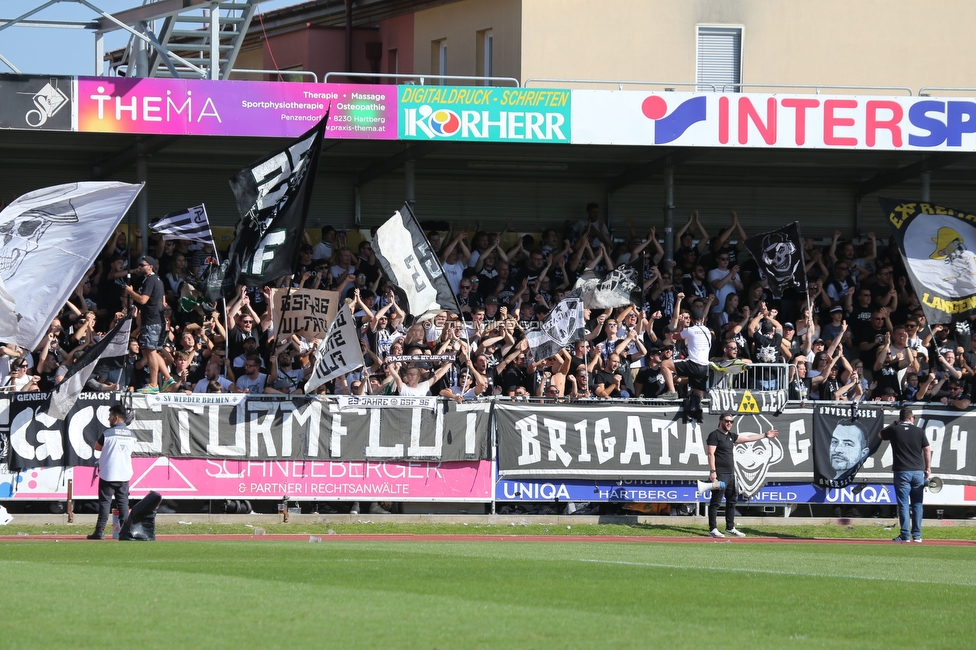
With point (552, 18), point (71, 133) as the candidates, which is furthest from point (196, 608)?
point (552, 18)

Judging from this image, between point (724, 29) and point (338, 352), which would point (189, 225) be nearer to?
point (338, 352)

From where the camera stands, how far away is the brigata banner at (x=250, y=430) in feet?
64.2

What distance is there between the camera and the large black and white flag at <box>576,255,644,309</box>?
23.2 meters

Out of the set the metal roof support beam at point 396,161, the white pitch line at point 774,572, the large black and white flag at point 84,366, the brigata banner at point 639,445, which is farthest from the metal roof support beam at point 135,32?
the white pitch line at point 774,572

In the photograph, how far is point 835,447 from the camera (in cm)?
2166

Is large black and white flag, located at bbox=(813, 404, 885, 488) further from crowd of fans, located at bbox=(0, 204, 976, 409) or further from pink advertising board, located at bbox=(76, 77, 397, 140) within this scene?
pink advertising board, located at bbox=(76, 77, 397, 140)

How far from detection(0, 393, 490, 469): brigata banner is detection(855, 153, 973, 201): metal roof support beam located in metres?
11.8

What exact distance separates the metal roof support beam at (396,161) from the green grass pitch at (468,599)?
11755mm

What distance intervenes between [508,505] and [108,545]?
282 inches

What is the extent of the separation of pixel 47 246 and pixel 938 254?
1425cm

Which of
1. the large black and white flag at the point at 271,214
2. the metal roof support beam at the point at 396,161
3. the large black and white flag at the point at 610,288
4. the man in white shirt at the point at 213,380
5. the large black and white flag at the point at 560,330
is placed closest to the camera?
the large black and white flag at the point at 271,214

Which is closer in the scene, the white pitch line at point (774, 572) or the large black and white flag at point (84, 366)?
the white pitch line at point (774, 572)

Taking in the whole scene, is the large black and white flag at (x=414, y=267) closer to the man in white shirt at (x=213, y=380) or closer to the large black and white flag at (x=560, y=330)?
the large black and white flag at (x=560, y=330)

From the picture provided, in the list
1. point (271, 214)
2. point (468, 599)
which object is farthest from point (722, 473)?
point (468, 599)
